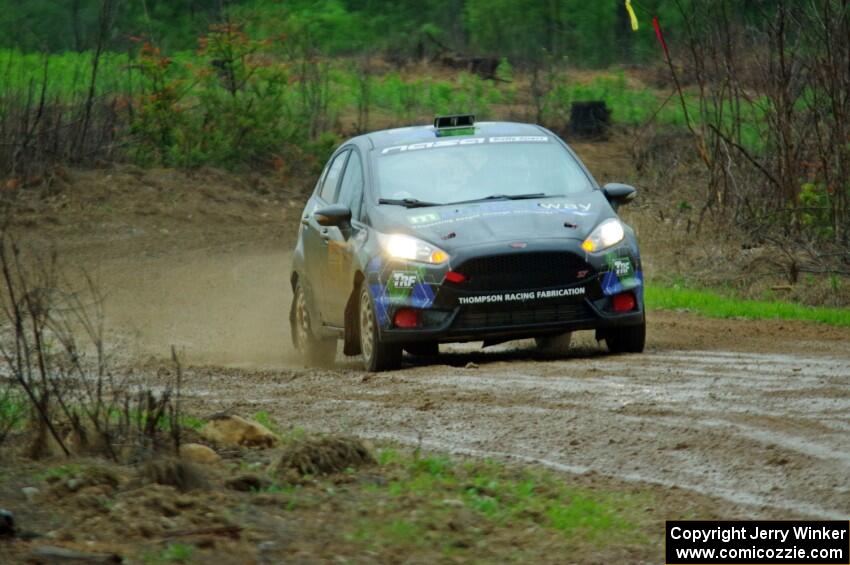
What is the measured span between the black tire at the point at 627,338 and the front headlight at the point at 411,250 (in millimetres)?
1426

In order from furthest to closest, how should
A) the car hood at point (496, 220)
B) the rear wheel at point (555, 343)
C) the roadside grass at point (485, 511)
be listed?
the rear wheel at point (555, 343)
the car hood at point (496, 220)
the roadside grass at point (485, 511)

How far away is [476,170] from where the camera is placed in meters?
12.3

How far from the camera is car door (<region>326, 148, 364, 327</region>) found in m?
12.1

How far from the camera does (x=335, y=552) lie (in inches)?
236

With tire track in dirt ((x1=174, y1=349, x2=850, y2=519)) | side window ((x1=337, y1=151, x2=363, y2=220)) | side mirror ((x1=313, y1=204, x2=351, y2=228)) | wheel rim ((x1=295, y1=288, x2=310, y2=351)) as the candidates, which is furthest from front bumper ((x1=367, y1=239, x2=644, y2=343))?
wheel rim ((x1=295, y1=288, x2=310, y2=351))

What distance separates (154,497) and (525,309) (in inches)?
199

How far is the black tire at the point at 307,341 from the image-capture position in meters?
13.6

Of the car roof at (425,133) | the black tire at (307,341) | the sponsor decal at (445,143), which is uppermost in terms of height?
the car roof at (425,133)

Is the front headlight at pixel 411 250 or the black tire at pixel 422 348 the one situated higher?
the front headlight at pixel 411 250

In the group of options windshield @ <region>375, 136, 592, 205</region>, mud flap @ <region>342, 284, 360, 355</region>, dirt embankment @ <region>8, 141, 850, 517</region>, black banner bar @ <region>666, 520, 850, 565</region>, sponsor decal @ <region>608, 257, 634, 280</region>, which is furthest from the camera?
windshield @ <region>375, 136, 592, 205</region>

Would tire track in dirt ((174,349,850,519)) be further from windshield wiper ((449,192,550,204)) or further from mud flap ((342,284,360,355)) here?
windshield wiper ((449,192,550,204))

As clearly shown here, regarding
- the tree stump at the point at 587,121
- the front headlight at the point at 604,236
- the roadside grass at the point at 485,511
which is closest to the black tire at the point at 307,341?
the front headlight at the point at 604,236

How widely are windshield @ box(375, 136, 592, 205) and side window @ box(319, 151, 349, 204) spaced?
89 cm

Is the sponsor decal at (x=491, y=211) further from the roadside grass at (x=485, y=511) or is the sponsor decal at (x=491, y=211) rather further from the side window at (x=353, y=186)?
the roadside grass at (x=485, y=511)
